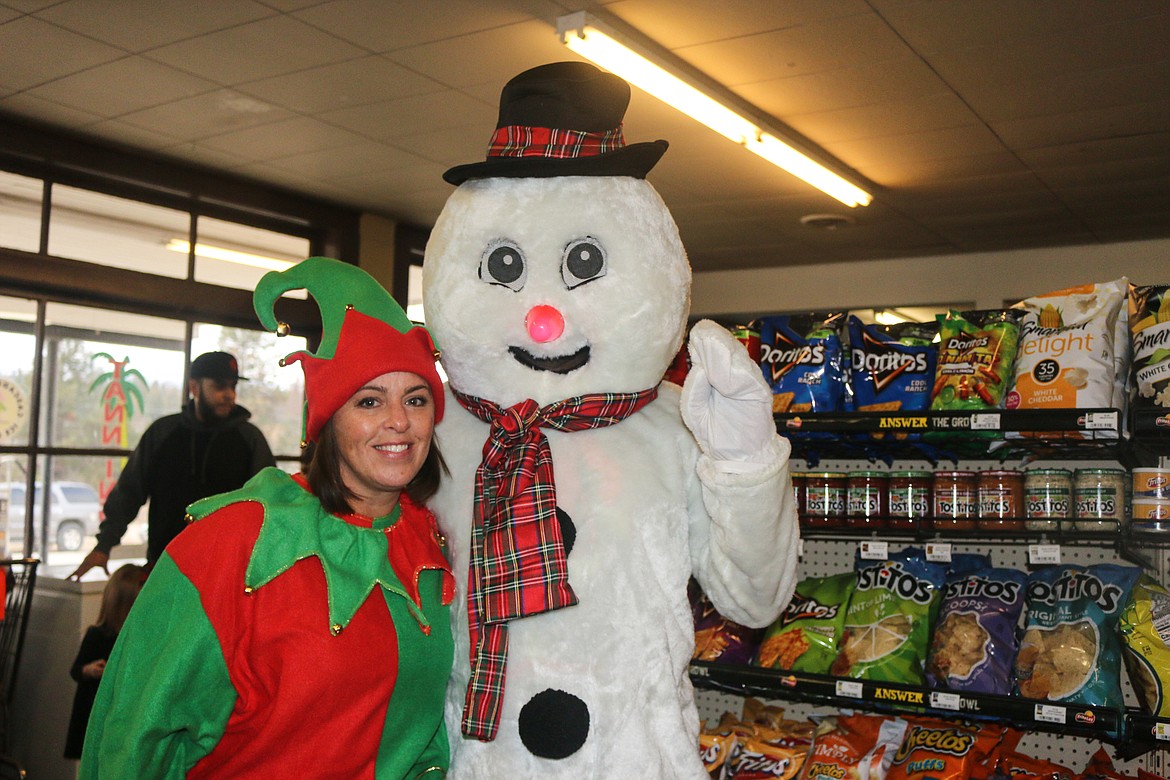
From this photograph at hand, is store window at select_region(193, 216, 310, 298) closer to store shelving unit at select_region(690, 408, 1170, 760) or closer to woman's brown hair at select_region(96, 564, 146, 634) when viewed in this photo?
woman's brown hair at select_region(96, 564, 146, 634)

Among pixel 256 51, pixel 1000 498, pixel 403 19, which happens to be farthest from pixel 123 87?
pixel 1000 498

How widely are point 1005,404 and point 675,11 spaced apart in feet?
6.68

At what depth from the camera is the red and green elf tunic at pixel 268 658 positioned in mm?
1563

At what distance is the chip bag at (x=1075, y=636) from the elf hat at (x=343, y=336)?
5.17 ft

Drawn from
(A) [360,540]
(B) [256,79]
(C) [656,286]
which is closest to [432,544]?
(A) [360,540]

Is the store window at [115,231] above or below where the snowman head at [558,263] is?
above

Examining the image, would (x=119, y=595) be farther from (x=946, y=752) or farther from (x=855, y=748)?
(x=946, y=752)

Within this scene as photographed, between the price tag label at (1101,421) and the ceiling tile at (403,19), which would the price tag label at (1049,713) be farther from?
the ceiling tile at (403,19)

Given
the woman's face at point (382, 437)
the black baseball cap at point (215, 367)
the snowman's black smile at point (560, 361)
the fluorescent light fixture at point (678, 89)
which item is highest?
the fluorescent light fixture at point (678, 89)

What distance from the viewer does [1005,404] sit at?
2537 millimetres

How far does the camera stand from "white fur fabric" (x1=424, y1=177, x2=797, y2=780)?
166cm

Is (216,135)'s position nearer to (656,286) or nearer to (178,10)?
(178,10)

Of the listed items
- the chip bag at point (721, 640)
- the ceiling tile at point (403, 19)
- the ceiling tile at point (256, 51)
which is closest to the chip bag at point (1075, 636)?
the chip bag at point (721, 640)

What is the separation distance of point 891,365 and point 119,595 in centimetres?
319
